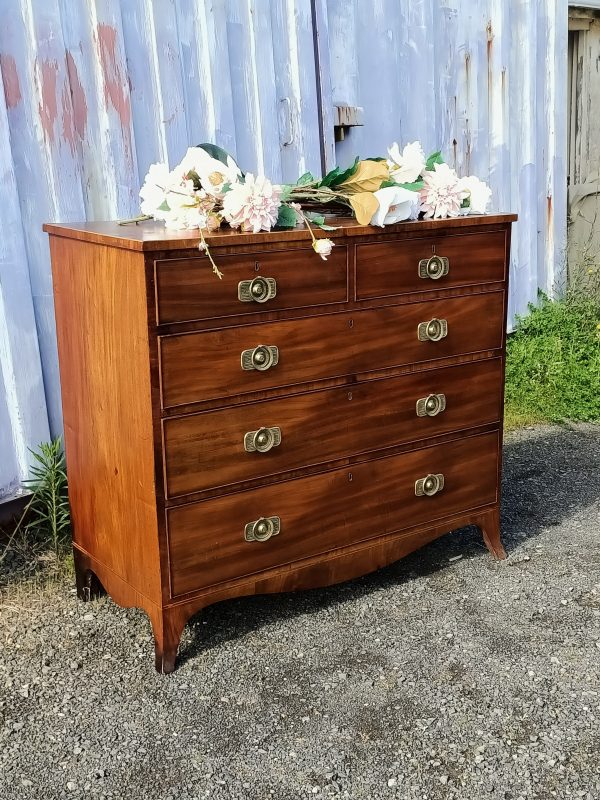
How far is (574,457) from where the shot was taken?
5.36m

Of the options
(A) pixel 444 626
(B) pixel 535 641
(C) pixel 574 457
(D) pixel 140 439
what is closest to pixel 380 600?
(A) pixel 444 626

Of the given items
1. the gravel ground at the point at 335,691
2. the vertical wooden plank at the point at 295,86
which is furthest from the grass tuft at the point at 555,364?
the vertical wooden plank at the point at 295,86

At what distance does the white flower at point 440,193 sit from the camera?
3553 mm

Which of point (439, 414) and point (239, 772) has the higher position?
point (439, 414)

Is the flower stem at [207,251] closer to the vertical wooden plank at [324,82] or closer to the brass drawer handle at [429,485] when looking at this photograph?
the brass drawer handle at [429,485]

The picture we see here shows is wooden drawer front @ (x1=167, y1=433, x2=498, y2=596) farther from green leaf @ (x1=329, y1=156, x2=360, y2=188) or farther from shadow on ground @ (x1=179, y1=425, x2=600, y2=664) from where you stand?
green leaf @ (x1=329, y1=156, x2=360, y2=188)

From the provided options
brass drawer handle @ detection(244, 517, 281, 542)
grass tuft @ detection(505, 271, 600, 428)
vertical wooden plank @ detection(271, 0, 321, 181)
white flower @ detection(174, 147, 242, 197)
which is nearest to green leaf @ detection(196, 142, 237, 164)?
white flower @ detection(174, 147, 242, 197)

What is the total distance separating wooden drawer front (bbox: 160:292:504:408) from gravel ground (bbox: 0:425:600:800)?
0.97 metres

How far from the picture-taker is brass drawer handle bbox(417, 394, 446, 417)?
12.1 feet

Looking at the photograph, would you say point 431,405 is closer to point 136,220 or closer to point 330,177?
point 330,177

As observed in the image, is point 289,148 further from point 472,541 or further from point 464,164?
point 472,541

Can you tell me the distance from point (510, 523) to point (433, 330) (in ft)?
4.32

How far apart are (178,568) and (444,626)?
3.50 feet

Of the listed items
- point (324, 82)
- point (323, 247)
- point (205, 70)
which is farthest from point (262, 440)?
point (324, 82)
